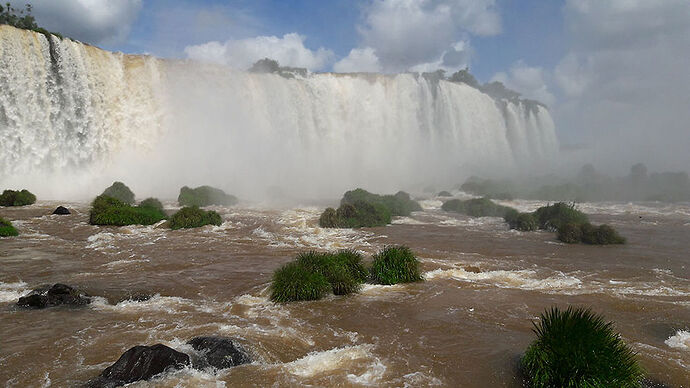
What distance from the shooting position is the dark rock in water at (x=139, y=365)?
16.7ft

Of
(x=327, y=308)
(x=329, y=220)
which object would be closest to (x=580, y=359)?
(x=327, y=308)

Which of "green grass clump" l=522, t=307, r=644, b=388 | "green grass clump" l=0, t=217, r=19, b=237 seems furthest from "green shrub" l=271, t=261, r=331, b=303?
"green grass clump" l=0, t=217, r=19, b=237

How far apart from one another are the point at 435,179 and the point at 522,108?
32.7m

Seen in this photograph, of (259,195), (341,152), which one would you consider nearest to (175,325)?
(259,195)

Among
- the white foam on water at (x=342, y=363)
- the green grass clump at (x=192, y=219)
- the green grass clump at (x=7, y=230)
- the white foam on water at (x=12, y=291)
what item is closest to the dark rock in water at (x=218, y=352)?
the white foam on water at (x=342, y=363)

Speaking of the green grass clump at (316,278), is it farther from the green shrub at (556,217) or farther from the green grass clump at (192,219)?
the green shrub at (556,217)

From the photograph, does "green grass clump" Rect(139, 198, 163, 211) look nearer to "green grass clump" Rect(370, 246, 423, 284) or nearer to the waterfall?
the waterfall

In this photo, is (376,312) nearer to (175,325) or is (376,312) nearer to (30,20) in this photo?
(175,325)

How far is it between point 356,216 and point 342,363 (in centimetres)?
1409

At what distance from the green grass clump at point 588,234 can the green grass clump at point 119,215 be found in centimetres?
1795

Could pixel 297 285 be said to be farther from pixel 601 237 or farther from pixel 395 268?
pixel 601 237

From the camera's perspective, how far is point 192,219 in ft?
59.0

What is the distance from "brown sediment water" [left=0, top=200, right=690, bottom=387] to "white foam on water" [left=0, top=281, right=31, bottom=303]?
0.13ft

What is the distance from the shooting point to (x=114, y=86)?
1244 inches
